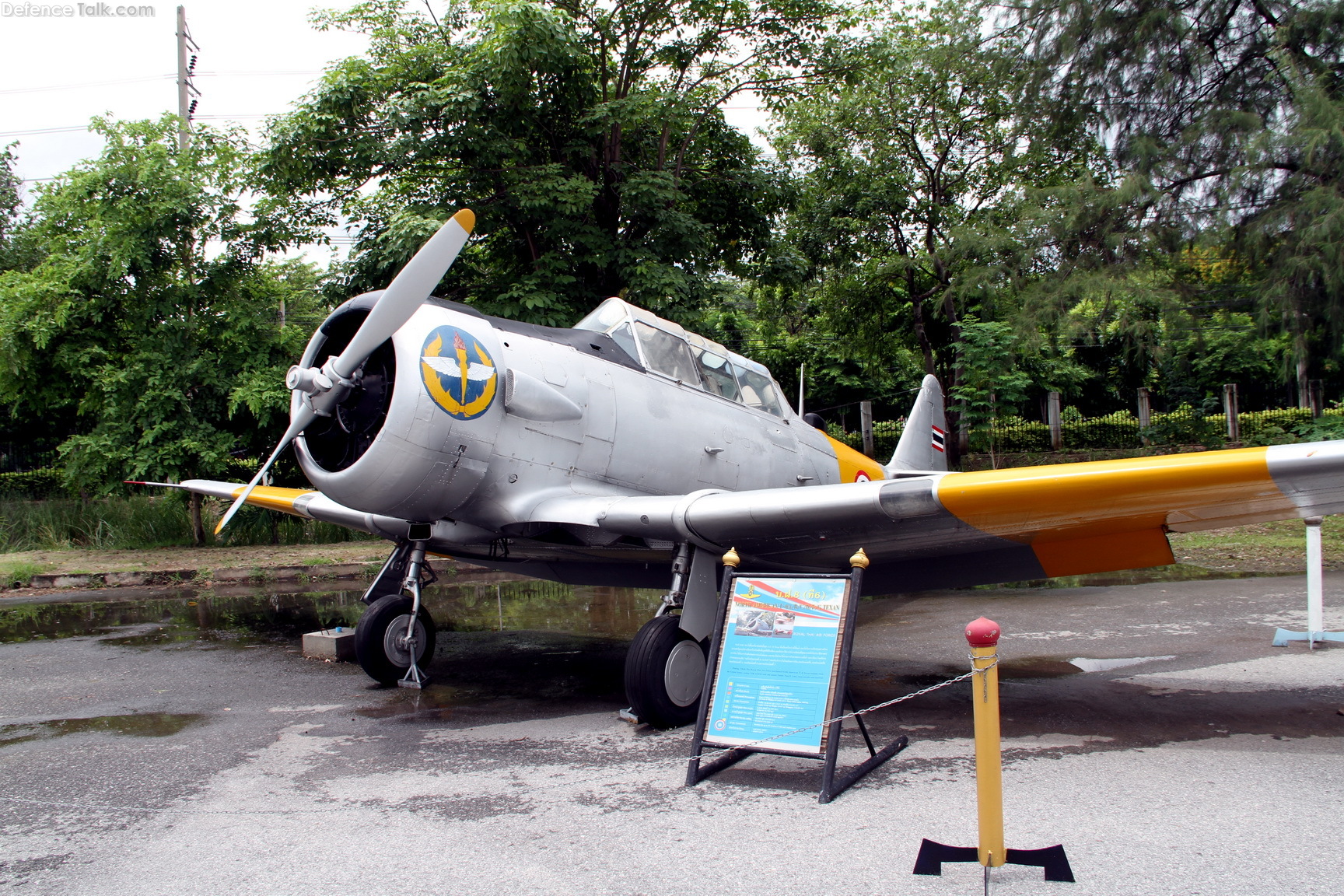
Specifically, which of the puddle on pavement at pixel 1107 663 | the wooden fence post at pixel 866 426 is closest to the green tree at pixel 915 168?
the wooden fence post at pixel 866 426

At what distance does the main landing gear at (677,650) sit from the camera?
5.04 m

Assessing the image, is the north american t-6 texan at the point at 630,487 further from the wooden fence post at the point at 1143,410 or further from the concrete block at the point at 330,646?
the wooden fence post at the point at 1143,410

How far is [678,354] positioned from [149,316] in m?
11.5

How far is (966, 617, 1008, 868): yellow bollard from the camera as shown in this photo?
2.82 meters

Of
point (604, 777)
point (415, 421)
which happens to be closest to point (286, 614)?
point (415, 421)

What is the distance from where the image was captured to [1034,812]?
3508 mm

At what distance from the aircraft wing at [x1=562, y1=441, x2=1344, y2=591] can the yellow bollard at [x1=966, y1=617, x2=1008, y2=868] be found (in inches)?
63.4

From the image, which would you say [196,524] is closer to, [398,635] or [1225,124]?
[398,635]

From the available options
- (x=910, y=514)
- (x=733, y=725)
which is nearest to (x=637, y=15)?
(x=910, y=514)

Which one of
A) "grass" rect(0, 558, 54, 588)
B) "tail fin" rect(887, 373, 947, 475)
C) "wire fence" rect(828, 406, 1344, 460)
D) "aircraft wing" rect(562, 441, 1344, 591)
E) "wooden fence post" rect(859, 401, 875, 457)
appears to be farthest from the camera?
"wooden fence post" rect(859, 401, 875, 457)

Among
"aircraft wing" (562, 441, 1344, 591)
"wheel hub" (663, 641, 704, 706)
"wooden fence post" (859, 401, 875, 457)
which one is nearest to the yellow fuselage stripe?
"aircraft wing" (562, 441, 1344, 591)

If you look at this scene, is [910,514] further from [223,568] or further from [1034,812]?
[223,568]

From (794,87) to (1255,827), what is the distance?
15722mm

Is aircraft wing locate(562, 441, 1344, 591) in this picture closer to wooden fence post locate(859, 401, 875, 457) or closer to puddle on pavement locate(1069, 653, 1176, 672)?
puddle on pavement locate(1069, 653, 1176, 672)
